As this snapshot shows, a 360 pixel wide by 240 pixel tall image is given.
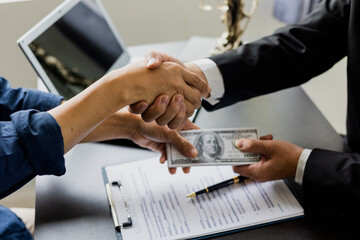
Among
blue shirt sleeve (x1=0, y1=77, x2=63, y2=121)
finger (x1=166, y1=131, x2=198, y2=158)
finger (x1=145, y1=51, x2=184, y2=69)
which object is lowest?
finger (x1=166, y1=131, x2=198, y2=158)

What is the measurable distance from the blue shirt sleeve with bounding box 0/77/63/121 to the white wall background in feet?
2.63

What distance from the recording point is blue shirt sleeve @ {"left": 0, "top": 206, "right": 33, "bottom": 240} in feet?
3.15

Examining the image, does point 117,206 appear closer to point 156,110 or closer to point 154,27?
point 156,110

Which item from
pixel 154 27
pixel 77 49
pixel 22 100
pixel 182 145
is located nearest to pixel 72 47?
pixel 77 49

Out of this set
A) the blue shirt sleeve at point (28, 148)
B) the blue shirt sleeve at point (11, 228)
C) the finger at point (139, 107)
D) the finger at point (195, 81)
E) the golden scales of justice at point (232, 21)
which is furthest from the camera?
the golden scales of justice at point (232, 21)

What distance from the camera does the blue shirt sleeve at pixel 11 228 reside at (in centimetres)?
96

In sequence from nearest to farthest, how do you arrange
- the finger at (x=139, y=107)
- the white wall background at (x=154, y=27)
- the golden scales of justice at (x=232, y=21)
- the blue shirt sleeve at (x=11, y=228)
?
the blue shirt sleeve at (x=11, y=228)
the finger at (x=139, y=107)
the golden scales of justice at (x=232, y=21)
the white wall background at (x=154, y=27)

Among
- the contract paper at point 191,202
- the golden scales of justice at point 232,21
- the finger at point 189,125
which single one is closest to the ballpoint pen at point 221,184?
the contract paper at point 191,202

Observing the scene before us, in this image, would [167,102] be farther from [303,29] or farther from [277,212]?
[303,29]

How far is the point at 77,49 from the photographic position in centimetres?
135

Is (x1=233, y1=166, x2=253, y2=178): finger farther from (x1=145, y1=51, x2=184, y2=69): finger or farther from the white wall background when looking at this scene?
the white wall background

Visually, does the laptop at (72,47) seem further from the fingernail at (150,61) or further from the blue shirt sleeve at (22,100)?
the fingernail at (150,61)

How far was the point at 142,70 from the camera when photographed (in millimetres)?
1134

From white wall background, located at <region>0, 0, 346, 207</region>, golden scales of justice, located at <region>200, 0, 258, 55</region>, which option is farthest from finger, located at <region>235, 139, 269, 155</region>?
white wall background, located at <region>0, 0, 346, 207</region>
